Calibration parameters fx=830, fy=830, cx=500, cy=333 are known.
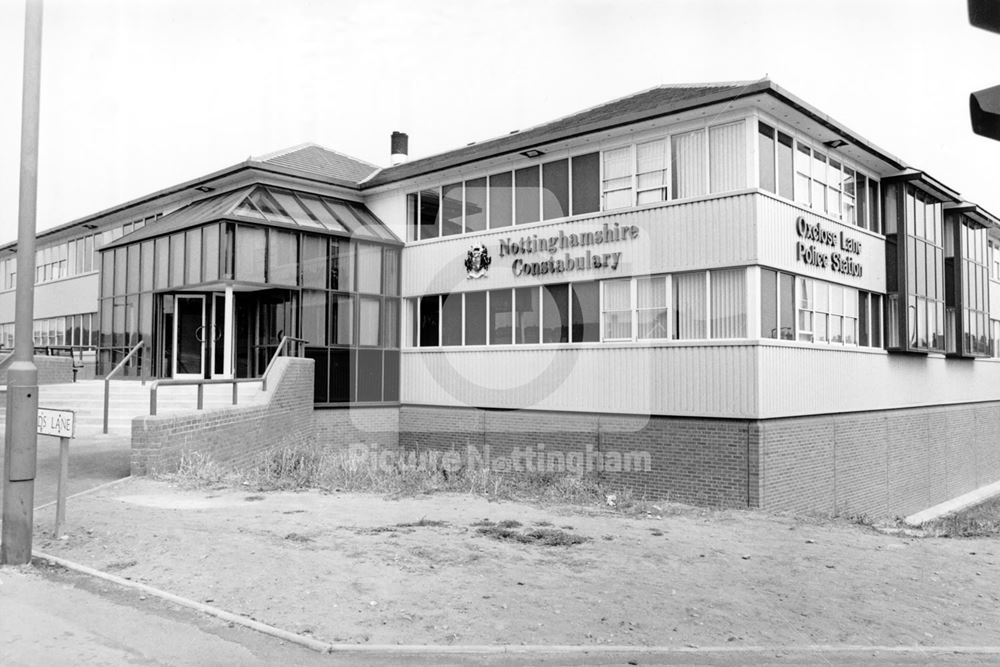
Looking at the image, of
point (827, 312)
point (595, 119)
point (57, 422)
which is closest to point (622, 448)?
point (827, 312)

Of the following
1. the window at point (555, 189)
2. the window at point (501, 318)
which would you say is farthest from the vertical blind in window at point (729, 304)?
the window at point (501, 318)

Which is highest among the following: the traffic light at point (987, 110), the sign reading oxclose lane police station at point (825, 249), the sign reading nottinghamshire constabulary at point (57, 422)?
the sign reading oxclose lane police station at point (825, 249)

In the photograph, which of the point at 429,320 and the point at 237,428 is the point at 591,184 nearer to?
the point at 429,320

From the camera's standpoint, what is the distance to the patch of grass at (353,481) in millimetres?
11766

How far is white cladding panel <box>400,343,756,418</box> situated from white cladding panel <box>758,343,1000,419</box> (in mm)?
682

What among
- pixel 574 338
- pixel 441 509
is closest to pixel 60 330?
pixel 574 338

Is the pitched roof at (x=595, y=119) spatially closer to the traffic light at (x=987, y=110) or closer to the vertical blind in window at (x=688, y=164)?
the vertical blind in window at (x=688, y=164)

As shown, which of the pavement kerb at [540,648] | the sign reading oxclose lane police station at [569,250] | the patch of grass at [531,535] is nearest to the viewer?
the pavement kerb at [540,648]

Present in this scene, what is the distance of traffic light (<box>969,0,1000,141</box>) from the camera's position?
5.93ft

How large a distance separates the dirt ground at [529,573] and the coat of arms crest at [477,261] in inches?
398

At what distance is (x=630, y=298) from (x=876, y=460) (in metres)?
7.02

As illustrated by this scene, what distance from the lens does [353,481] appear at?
41.2ft

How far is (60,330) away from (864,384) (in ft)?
96.2

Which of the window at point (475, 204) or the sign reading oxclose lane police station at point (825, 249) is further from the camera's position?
the window at point (475, 204)
